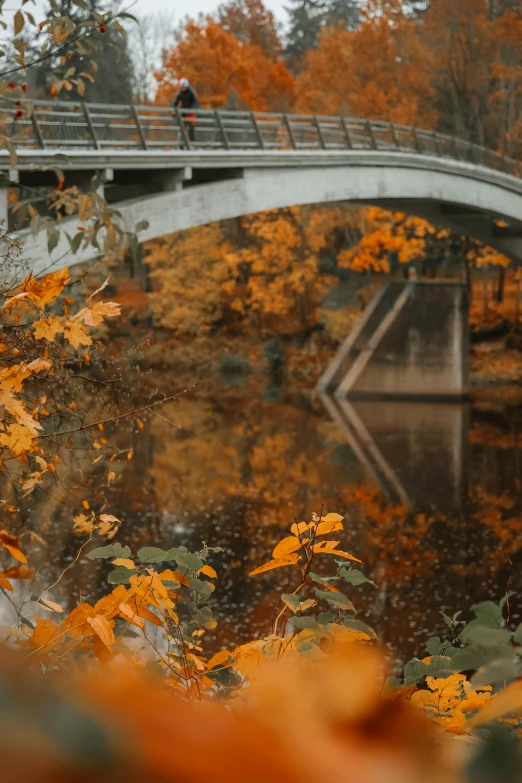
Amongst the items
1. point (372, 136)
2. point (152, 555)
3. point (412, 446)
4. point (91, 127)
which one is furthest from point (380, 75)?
point (152, 555)

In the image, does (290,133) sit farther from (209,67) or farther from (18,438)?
(209,67)

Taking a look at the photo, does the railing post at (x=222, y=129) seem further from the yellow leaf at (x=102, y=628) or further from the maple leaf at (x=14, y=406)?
the yellow leaf at (x=102, y=628)

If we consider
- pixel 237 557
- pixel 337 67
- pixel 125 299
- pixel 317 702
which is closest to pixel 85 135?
pixel 237 557

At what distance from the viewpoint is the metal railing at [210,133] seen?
13594mm

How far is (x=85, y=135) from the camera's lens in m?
14.2

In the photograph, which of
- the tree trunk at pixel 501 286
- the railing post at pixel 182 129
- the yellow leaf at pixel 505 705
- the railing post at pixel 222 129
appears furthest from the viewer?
the tree trunk at pixel 501 286

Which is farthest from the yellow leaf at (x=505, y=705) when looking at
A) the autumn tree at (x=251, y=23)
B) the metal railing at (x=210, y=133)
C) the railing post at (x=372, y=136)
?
→ the autumn tree at (x=251, y=23)

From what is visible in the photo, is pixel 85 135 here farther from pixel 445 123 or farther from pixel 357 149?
pixel 445 123

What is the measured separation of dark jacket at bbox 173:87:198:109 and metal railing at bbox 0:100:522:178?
0.96 ft

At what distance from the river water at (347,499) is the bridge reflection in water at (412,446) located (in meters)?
0.04

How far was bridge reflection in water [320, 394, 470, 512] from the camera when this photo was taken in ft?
51.4

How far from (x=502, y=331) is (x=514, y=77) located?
7595mm

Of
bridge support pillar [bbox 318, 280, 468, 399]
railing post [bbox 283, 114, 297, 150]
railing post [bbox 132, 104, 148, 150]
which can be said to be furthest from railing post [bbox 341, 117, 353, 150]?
railing post [bbox 132, 104, 148, 150]

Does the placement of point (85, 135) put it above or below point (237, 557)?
above
